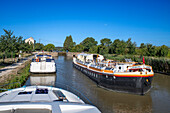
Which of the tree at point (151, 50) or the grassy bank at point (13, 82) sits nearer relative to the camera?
the grassy bank at point (13, 82)

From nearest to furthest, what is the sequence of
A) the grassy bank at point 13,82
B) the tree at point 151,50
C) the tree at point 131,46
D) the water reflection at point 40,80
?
the grassy bank at point 13,82
the water reflection at point 40,80
the tree at point 151,50
the tree at point 131,46

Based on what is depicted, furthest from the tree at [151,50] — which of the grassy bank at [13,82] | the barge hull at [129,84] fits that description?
the grassy bank at [13,82]

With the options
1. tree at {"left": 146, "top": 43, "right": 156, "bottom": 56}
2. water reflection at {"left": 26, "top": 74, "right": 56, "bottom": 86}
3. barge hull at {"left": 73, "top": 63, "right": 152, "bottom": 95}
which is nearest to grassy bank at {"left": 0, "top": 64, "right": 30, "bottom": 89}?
water reflection at {"left": 26, "top": 74, "right": 56, "bottom": 86}

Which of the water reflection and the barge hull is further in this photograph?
the water reflection

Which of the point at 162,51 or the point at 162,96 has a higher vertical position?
the point at 162,51

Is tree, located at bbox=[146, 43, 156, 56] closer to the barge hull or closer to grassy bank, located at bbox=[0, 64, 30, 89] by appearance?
the barge hull

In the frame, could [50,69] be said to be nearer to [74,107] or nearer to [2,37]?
[2,37]

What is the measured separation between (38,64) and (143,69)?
53.5 feet

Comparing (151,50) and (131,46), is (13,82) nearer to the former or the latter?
(151,50)

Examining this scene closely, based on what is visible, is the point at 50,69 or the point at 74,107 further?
the point at 50,69

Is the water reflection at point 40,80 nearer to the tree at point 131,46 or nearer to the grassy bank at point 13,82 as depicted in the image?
the grassy bank at point 13,82

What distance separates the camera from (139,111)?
1162 centimetres

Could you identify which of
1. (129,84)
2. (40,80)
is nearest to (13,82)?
(40,80)

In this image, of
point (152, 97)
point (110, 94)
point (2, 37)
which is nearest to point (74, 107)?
point (110, 94)
